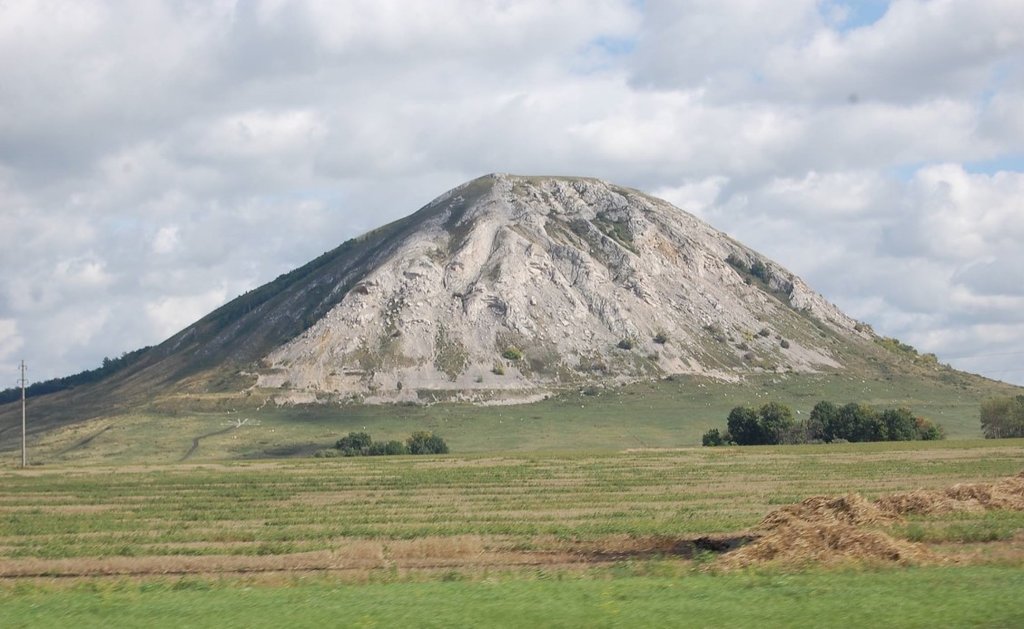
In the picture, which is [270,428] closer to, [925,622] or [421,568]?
[421,568]

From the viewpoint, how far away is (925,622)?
17.3 m

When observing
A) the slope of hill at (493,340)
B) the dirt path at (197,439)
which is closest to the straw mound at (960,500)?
the dirt path at (197,439)

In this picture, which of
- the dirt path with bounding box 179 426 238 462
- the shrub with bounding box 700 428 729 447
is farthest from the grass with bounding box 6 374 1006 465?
the shrub with bounding box 700 428 729 447

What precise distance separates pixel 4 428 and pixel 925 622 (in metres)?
184

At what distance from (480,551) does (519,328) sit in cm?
14457

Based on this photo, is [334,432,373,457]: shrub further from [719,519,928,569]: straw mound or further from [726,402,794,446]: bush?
[719,519,928,569]: straw mound

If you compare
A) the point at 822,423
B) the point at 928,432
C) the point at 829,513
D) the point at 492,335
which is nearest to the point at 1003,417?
the point at 928,432

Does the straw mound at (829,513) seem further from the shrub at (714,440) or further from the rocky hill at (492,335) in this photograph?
the rocky hill at (492,335)

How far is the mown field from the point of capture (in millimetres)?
18953

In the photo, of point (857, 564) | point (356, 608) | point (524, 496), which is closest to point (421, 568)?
point (356, 608)

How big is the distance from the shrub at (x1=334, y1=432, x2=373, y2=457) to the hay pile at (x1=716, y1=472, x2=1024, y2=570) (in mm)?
81719

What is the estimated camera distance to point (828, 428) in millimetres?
112438

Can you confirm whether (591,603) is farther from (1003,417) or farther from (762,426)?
(1003,417)

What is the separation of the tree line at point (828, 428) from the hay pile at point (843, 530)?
74.5m
